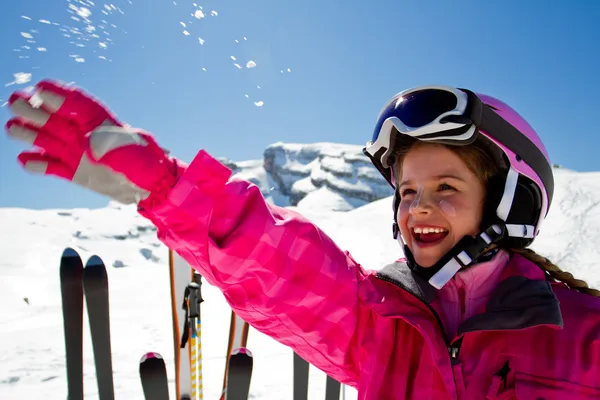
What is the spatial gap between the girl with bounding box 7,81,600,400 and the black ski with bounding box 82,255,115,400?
1.10 m

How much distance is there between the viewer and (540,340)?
129 cm

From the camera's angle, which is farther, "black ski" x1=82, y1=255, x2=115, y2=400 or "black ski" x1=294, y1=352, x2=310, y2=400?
"black ski" x1=294, y1=352, x2=310, y2=400

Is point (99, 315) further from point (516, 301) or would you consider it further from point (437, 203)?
point (516, 301)

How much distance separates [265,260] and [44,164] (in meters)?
0.69

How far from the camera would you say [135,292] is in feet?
24.2

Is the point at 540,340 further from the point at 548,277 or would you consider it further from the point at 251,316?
the point at 251,316

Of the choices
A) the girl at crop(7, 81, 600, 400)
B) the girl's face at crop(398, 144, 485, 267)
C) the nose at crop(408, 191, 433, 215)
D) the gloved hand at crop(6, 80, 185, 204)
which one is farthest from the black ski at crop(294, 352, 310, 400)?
the gloved hand at crop(6, 80, 185, 204)

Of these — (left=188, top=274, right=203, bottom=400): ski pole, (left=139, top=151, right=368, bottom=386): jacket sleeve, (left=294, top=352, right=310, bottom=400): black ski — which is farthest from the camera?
(left=294, top=352, right=310, bottom=400): black ski

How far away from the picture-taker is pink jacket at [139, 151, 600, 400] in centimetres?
123

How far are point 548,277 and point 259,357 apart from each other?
3.69m

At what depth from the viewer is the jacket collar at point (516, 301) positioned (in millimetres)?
1259

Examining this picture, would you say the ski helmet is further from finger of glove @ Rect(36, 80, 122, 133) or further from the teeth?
finger of glove @ Rect(36, 80, 122, 133)

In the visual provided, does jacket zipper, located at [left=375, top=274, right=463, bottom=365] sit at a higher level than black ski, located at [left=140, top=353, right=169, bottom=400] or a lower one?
higher

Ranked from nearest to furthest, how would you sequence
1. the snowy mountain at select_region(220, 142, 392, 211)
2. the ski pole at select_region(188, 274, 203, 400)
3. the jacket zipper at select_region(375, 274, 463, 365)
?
the jacket zipper at select_region(375, 274, 463, 365)
the ski pole at select_region(188, 274, 203, 400)
the snowy mountain at select_region(220, 142, 392, 211)
